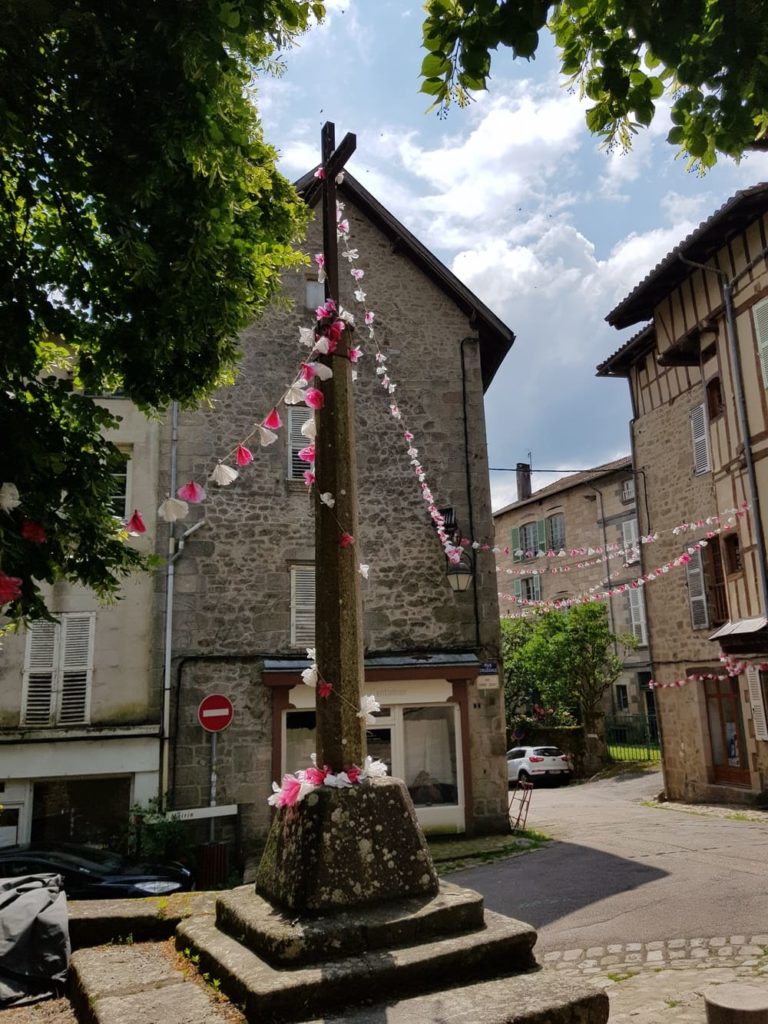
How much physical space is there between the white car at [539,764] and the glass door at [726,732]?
7.34 meters

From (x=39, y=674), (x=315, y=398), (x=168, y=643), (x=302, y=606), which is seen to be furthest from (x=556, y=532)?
(x=315, y=398)

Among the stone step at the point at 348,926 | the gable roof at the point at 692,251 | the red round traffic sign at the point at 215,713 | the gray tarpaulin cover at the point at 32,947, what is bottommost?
the gray tarpaulin cover at the point at 32,947

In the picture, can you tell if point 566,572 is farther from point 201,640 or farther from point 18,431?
point 18,431

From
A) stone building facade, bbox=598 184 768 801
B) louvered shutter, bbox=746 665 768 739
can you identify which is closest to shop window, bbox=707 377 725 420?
stone building facade, bbox=598 184 768 801

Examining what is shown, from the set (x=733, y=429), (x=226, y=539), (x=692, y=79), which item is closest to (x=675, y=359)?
(x=733, y=429)

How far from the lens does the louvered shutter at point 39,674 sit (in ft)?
37.6

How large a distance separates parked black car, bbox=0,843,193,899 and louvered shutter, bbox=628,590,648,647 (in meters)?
21.0

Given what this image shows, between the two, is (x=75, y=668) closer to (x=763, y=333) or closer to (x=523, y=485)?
(x=763, y=333)

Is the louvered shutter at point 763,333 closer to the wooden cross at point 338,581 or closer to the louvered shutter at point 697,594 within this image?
the louvered shutter at point 697,594

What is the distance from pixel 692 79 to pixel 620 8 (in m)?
0.48

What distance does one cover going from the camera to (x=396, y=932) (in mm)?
3020

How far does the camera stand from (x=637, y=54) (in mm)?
3354

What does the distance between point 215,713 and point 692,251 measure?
11875 mm

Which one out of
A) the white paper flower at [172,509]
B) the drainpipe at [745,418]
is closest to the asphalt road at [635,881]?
the drainpipe at [745,418]
